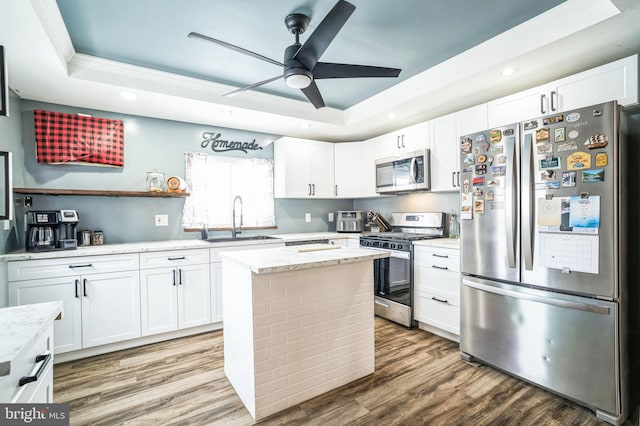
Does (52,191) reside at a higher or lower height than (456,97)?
lower

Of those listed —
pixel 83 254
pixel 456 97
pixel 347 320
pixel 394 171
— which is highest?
pixel 456 97

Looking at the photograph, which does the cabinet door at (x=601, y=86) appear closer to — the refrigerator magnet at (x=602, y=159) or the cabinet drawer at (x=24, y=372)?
the refrigerator magnet at (x=602, y=159)

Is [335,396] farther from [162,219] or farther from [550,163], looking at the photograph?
[162,219]

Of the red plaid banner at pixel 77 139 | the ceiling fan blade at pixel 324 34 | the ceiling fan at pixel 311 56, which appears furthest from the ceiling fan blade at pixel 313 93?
the red plaid banner at pixel 77 139

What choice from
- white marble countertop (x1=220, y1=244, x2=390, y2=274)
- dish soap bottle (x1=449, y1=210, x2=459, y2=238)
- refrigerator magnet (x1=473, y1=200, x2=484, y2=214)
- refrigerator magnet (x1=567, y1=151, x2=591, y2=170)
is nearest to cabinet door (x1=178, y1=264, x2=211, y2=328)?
white marble countertop (x1=220, y1=244, x2=390, y2=274)

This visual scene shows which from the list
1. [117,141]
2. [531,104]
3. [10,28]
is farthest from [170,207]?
[531,104]

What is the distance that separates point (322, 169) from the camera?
4.38 metres

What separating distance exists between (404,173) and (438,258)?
3.77ft

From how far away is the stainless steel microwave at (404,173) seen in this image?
3404 millimetres

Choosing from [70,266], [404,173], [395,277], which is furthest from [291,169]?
[70,266]

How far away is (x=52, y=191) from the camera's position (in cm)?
278

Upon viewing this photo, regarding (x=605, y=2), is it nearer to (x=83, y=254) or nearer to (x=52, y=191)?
(x=83, y=254)

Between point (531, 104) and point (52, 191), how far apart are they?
13.9 feet

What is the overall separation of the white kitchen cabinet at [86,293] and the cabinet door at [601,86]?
384 cm
